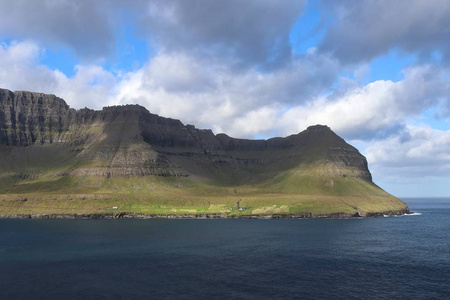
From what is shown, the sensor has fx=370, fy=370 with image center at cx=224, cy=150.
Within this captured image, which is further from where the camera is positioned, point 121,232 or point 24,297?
point 121,232

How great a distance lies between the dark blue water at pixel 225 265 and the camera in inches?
3083

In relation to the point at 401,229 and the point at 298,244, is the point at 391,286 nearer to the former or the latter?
the point at 298,244

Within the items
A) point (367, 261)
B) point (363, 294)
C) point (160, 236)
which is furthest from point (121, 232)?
point (363, 294)

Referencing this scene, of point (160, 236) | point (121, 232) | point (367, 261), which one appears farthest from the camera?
point (121, 232)

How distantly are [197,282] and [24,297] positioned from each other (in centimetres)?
3537

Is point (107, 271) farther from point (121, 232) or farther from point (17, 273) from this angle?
point (121, 232)

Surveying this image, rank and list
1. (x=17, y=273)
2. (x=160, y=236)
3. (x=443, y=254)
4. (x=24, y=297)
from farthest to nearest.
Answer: (x=160, y=236)
(x=443, y=254)
(x=17, y=273)
(x=24, y=297)

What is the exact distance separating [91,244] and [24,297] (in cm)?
6414

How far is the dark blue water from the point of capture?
78.3 metres

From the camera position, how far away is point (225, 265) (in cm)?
10125

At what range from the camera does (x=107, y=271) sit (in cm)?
9531

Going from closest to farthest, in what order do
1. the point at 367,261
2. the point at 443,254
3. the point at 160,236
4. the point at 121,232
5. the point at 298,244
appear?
1. the point at 367,261
2. the point at 443,254
3. the point at 298,244
4. the point at 160,236
5. the point at 121,232

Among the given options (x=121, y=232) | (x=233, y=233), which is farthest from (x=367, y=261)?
(x=121, y=232)

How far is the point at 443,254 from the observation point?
388ft
